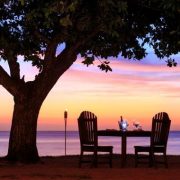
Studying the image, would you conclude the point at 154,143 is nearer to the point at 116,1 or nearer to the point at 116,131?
the point at 116,131

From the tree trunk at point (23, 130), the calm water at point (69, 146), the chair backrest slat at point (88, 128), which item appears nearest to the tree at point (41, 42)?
the tree trunk at point (23, 130)

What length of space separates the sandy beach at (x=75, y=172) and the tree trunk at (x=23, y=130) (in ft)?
1.16

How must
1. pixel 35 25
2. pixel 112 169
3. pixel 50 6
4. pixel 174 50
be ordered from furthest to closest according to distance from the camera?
pixel 174 50, pixel 35 25, pixel 112 169, pixel 50 6

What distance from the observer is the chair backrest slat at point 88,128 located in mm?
16953

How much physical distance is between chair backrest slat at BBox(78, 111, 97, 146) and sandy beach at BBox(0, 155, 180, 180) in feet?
2.10

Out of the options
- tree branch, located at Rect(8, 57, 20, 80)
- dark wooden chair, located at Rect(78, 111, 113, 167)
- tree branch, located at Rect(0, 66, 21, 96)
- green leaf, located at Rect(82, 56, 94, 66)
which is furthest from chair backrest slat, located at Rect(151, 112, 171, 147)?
green leaf, located at Rect(82, 56, 94, 66)

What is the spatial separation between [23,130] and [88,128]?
2.51 meters

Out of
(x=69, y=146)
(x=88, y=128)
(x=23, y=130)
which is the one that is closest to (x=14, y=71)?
(x=23, y=130)

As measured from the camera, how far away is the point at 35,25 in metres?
17.9

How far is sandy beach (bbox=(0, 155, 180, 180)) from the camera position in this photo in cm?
1455

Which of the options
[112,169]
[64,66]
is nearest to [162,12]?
[64,66]

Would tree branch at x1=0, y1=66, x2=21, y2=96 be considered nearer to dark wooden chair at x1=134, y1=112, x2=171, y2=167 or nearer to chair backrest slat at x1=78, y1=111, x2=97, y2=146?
chair backrest slat at x1=78, y1=111, x2=97, y2=146

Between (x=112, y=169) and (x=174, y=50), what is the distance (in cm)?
427

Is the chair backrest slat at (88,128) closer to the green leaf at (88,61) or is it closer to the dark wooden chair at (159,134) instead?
the dark wooden chair at (159,134)
